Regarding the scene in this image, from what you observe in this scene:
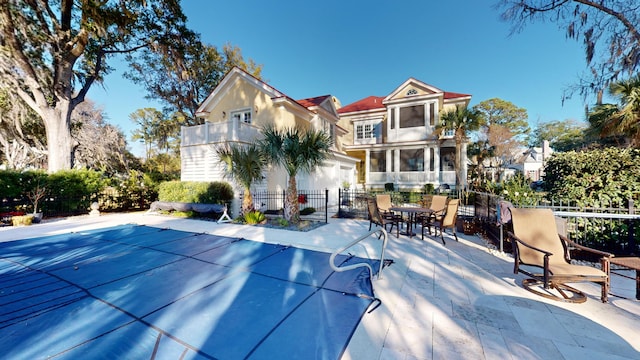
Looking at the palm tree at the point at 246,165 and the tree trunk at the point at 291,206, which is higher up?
the palm tree at the point at 246,165

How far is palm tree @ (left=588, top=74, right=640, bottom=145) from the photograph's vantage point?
7.36m

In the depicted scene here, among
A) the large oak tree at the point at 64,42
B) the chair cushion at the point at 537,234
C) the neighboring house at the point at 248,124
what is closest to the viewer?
the chair cushion at the point at 537,234

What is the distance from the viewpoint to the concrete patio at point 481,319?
2.31 meters

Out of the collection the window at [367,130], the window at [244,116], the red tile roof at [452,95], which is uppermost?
the red tile roof at [452,95]

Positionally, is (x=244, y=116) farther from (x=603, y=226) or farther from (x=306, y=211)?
(x=603, y=226)

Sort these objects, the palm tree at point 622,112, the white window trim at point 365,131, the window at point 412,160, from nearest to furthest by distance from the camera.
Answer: the palm tree at point 622,112 < the window at point 412,160 < the white window trim at point 365,131

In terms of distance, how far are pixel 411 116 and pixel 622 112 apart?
1251 centimetres

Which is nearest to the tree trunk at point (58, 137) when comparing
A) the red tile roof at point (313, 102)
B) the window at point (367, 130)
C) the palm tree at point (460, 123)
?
the red tile roof at point (313, 102)

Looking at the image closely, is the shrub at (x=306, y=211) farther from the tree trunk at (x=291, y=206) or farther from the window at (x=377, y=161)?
the window at (x=377, y=161)

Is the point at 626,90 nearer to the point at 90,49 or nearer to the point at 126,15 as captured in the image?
the point at 126,15

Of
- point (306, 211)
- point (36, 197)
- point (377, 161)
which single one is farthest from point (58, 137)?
point (377, 161)

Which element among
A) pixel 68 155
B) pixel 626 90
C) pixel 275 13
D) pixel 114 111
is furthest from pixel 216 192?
pixel 114 111

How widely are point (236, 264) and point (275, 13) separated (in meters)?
17.1

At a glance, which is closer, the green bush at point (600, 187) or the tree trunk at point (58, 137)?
the green bush at point (600, 187)
